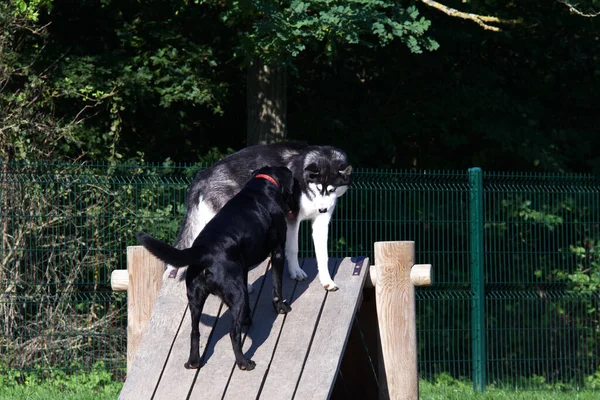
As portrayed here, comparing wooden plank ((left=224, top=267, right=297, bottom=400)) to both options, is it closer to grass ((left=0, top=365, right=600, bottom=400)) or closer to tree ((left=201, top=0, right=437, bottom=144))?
grass ((left=0, top=365, right=600, bottom=400))

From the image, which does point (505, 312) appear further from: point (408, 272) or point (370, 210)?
point (408, 272)

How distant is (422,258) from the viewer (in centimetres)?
874

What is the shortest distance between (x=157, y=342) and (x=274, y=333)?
2.30 feet

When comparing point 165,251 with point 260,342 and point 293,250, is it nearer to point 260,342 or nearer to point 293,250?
point 260,342

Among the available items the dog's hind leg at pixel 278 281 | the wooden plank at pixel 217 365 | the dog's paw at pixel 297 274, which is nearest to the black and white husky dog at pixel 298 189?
the dog's paw at pixel 297 274

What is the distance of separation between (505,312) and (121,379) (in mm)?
4103

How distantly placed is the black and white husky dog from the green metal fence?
7.66ft

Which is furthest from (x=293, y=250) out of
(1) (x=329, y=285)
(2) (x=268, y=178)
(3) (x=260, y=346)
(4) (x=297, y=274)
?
(3) (x=260, y=346)

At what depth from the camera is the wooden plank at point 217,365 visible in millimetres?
4582

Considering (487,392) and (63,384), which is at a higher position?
(63,384)

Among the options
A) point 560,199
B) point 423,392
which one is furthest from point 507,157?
point 423,392

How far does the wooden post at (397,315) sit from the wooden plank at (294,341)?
34 centimetres

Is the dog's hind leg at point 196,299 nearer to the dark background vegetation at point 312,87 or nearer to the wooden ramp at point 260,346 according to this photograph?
the wooden ramp at point 260,346

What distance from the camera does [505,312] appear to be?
29.8ft
